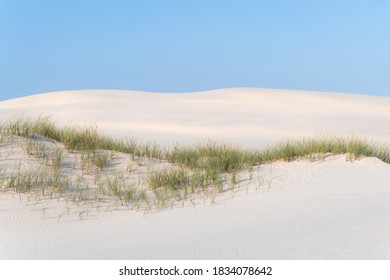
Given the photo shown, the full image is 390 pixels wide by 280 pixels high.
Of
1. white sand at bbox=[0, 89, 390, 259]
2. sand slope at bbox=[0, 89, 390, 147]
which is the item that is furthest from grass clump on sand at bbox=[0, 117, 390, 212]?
sand slope at bbox=[0, 89, 390, 147]

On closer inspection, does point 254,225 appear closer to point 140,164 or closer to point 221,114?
point 140,164

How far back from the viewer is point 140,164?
25.0 feet

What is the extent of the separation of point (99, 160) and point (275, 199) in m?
2.76

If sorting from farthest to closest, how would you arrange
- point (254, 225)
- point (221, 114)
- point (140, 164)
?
1. point (221, 114)
2. point (140, 164)
3. point (254, 225)

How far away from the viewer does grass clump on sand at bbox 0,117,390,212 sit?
19.6 ft

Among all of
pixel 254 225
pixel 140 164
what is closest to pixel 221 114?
pixel 140 164

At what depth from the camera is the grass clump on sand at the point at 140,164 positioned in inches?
235

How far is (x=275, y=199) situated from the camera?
18.7ft

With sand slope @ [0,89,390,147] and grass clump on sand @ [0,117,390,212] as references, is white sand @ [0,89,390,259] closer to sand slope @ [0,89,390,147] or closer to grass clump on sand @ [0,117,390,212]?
grass clump on sand @ [0,117,390,212]

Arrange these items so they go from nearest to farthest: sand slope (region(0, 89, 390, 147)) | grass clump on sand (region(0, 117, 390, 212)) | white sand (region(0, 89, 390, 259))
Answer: white sand (region(0, 89, 390, 259)), grass clump on sand (region(0, 117, 390, 212)), sand slope (region(0, 89, 390, 147))

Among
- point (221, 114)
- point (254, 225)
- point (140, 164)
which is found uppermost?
point (221, 114)

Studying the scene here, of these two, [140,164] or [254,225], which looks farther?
[140,164]

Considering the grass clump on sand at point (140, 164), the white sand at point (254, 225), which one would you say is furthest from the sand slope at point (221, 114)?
the white sand at point (254, 225)
